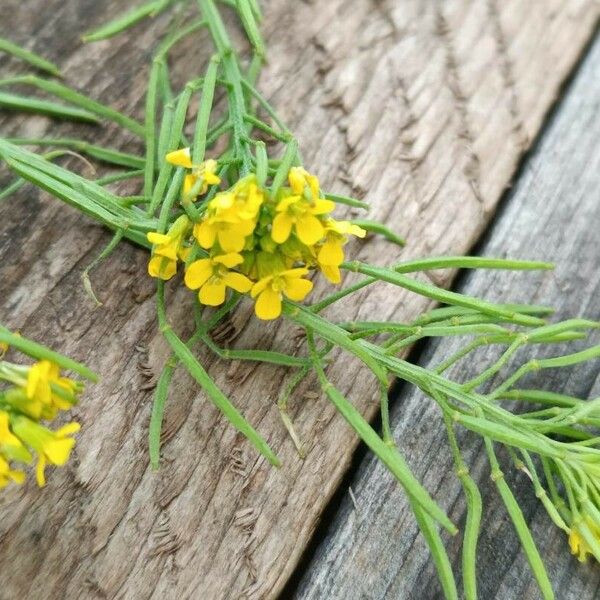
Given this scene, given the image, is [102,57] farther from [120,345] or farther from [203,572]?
[203,572]

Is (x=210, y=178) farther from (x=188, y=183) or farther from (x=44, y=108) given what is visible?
(x=44, y=108)

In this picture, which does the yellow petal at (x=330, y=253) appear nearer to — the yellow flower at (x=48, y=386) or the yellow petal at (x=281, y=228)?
the yellow petal at (x=281, y=228)

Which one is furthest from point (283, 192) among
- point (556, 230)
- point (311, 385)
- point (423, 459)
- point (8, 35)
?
point (8, 35)

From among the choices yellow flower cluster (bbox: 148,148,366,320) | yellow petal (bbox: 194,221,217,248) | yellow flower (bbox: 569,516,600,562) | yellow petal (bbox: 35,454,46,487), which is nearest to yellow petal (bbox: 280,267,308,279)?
yellow flower cluster (bbox: 148,148,366,320)

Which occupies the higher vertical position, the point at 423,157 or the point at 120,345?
the point at 423,157

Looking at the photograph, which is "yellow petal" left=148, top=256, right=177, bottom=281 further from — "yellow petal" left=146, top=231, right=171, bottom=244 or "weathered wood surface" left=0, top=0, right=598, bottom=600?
"weathered wood surface" left=0, top=0, right=598, bottom=600

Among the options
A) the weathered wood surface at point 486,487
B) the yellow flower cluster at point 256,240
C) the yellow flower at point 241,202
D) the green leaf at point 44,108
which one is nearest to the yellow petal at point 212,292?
the yellow flower cluster at point 256,240
